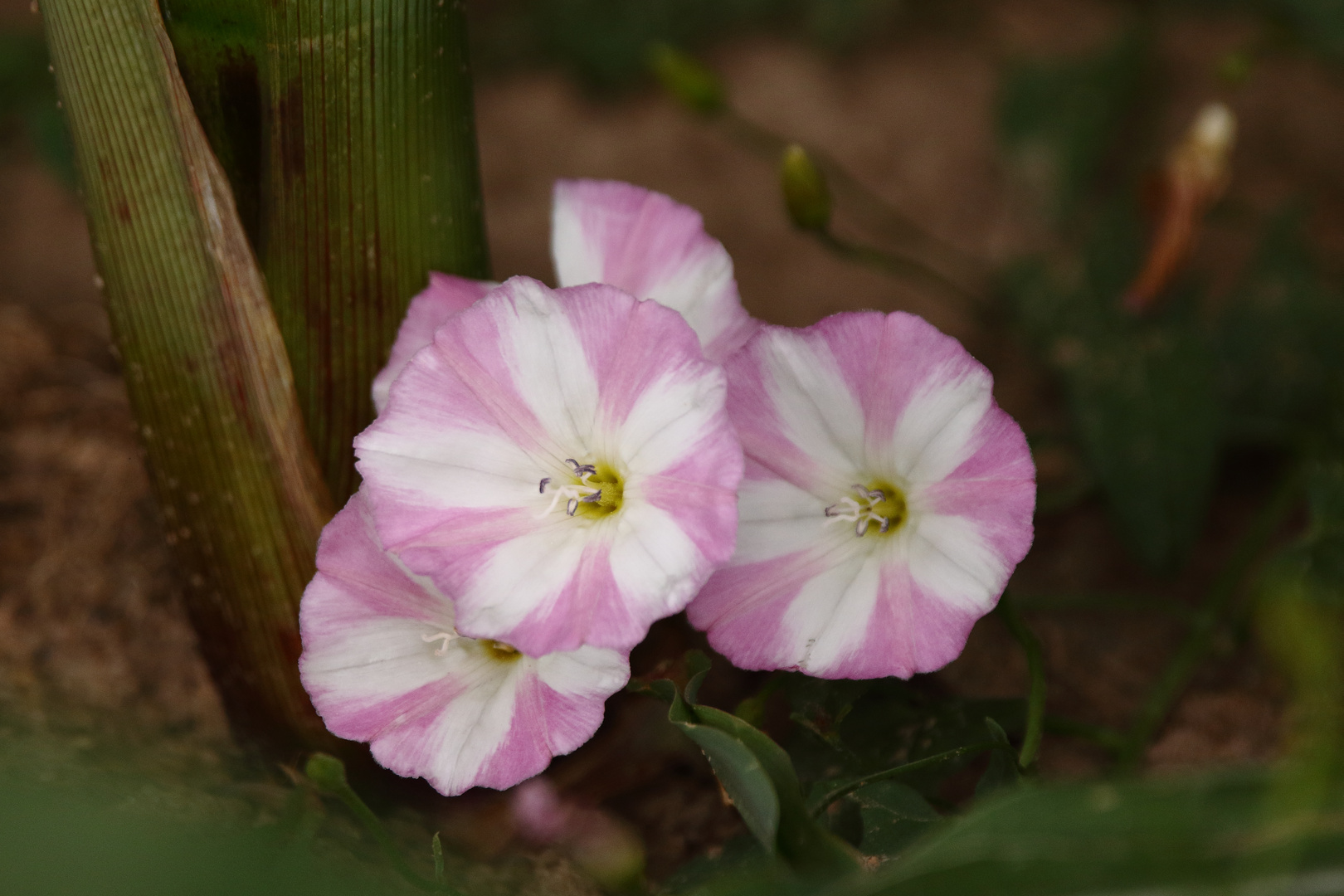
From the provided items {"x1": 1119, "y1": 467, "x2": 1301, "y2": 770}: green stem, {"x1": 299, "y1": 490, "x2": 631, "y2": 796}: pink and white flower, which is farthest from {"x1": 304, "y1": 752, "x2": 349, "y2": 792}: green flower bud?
{"x1": 1119, "y1": 467, "x2": 1301, "y2": 770}: green stem

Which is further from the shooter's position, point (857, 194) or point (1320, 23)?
point (857, 194)

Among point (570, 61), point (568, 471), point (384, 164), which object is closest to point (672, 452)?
point (568, 471)

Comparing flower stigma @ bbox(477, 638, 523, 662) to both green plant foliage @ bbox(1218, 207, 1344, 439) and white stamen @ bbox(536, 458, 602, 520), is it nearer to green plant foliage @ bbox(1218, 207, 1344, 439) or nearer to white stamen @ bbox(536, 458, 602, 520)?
white stamen @ bbox(536, 458, 602, 520)

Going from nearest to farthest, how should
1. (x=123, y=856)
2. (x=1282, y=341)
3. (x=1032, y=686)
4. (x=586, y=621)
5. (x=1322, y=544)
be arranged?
(x=123, y=856) → (x=586, y=621) → (x=1032, y=686) → (x=1322, y=544) → (x=1282, y=341)

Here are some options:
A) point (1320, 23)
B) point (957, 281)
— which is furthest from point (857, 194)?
point (1320, 23)

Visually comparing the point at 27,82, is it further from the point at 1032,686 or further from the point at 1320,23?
the point at 1320,23

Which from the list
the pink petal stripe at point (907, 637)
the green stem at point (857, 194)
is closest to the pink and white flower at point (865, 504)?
the pink petal stripe at point (907, 637)

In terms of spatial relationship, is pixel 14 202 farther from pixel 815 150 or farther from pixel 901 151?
pixel 901 151
